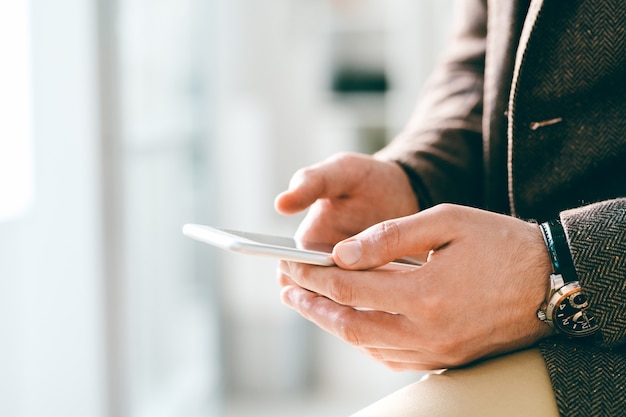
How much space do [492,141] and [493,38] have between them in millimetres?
115

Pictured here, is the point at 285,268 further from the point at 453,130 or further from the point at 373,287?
the point at 453,130

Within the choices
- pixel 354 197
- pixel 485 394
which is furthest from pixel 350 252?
pixel 354 197

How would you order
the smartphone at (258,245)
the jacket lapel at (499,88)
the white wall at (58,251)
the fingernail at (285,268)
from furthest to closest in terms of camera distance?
the white wall at (58,251) → the jacket lapel at (499,88) → the fingernail at (285,268) → the smartphone at (258,245)

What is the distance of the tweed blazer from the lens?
0.58 metres

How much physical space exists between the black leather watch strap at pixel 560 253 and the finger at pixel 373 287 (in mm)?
108

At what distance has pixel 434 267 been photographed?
1.96 ft

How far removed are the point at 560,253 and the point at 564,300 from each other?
37mm

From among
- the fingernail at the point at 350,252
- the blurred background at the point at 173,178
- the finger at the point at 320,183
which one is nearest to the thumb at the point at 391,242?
the fingernail at the point at 350,252

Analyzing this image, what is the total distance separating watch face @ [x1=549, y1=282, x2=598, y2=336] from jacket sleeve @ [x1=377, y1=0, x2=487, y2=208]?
31 centimetres

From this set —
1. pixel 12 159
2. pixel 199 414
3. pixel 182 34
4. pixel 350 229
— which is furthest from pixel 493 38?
pixel 199 414

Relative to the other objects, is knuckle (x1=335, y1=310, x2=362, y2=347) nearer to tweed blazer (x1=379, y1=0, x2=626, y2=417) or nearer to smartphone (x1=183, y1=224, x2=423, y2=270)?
smartphone (x1=183, y1=224, x2=423, y2=270)

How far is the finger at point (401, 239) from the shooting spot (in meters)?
0.60

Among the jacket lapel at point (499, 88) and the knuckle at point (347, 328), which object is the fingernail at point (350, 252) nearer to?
the knuckle at point (347, 328)

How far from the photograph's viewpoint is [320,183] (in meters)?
0.84
